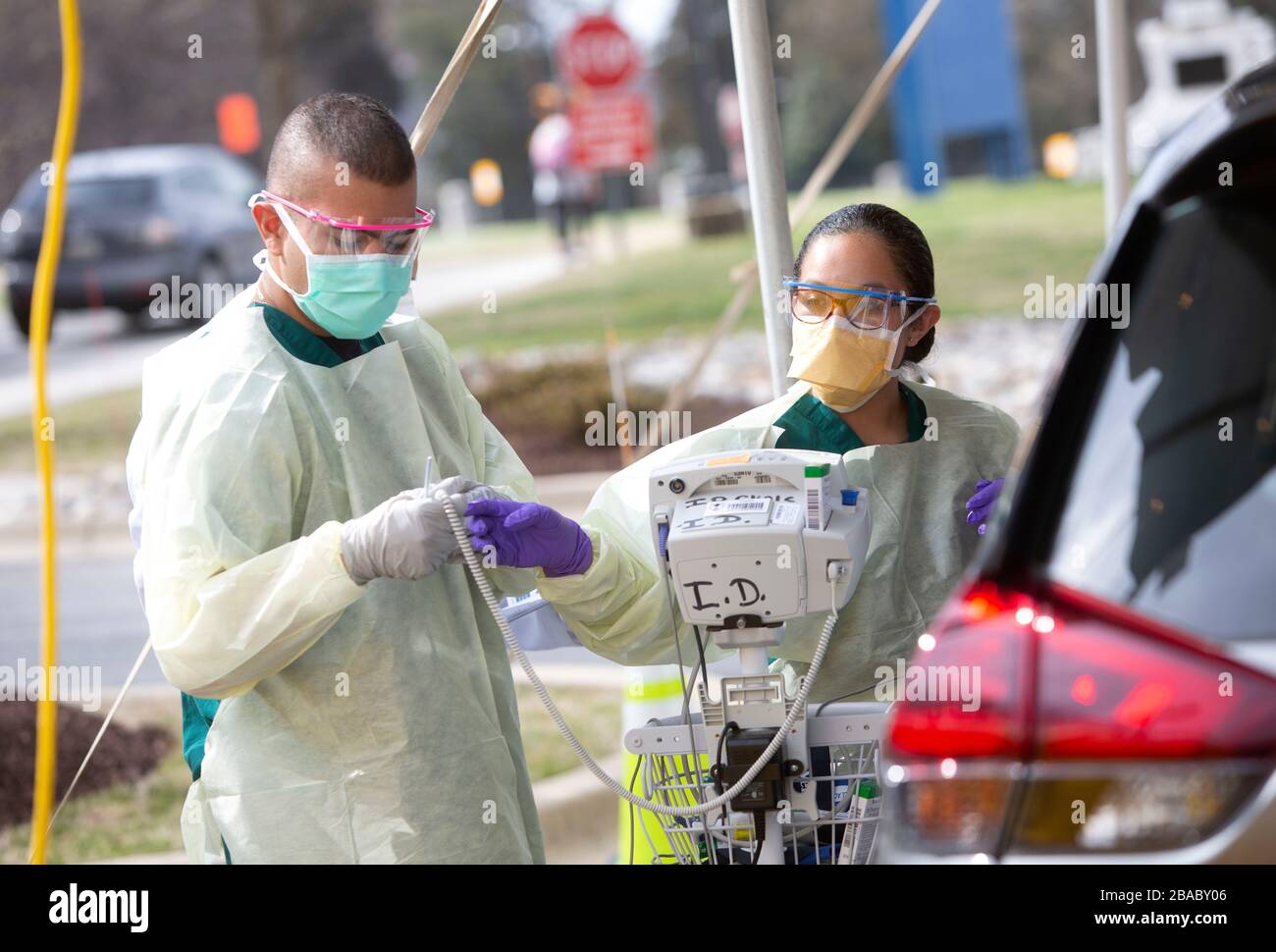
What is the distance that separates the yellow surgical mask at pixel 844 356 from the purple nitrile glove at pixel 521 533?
0.66 meters

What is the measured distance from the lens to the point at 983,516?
3.15m

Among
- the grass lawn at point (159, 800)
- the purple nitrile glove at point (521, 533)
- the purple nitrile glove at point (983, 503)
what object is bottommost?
the grass lawn at point (159, 800)

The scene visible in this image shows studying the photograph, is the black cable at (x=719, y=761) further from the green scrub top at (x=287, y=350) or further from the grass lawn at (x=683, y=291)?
the grass lawn at (x=683, y=291)

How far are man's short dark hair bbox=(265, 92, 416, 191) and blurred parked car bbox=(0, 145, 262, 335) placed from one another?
15.2m

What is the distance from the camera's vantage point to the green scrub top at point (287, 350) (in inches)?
119

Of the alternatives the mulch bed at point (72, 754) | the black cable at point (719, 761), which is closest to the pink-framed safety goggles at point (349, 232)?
the black cable at point (719, 761)

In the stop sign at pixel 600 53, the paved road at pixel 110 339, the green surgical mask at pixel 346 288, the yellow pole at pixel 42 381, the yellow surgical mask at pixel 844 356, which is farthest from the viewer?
the stop sign at pixel 600 53

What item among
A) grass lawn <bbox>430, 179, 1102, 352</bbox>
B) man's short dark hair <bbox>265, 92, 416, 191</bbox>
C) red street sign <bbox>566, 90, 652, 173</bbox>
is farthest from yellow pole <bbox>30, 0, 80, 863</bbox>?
red street sign <bbox>566, 90, 652, 173</bbox>

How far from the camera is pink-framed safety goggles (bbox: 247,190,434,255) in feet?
9.71

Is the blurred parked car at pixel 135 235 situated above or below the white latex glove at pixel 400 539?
above

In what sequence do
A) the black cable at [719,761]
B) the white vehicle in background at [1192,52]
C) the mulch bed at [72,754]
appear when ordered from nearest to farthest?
the black cable at [719,761], the mulch bed at [72,754], the white vehicle in background at [1192,52]
